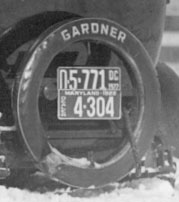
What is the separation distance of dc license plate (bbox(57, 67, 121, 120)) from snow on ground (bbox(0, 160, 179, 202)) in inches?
16.7

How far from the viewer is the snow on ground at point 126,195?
3.41 meters

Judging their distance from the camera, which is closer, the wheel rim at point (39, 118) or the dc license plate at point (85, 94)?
the wheel rim at point (39, 118)

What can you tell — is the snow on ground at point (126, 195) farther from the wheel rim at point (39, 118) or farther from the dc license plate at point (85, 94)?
the dc license plate at point (85, 94)

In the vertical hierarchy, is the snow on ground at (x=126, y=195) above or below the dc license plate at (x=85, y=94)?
below

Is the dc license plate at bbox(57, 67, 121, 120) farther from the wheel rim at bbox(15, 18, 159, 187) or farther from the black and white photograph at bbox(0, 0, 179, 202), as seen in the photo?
the wheel rim at bbox(15, 18, 159, 187)

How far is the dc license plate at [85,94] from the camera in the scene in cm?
351

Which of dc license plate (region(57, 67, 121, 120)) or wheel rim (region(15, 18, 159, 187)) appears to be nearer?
wheel rim (region(15, 18, 159, 187))

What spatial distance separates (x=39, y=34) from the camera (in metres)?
3.63

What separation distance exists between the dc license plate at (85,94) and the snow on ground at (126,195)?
1.39ft

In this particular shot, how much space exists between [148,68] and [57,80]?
54cm

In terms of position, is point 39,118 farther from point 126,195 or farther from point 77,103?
point 126,195

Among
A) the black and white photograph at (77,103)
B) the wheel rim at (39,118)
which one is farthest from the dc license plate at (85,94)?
the wheel rim at (39,118)

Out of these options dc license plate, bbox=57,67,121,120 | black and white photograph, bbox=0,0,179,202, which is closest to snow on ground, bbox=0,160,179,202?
black and white photograph, bbox=0,0,179,202

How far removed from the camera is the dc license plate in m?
3.51
